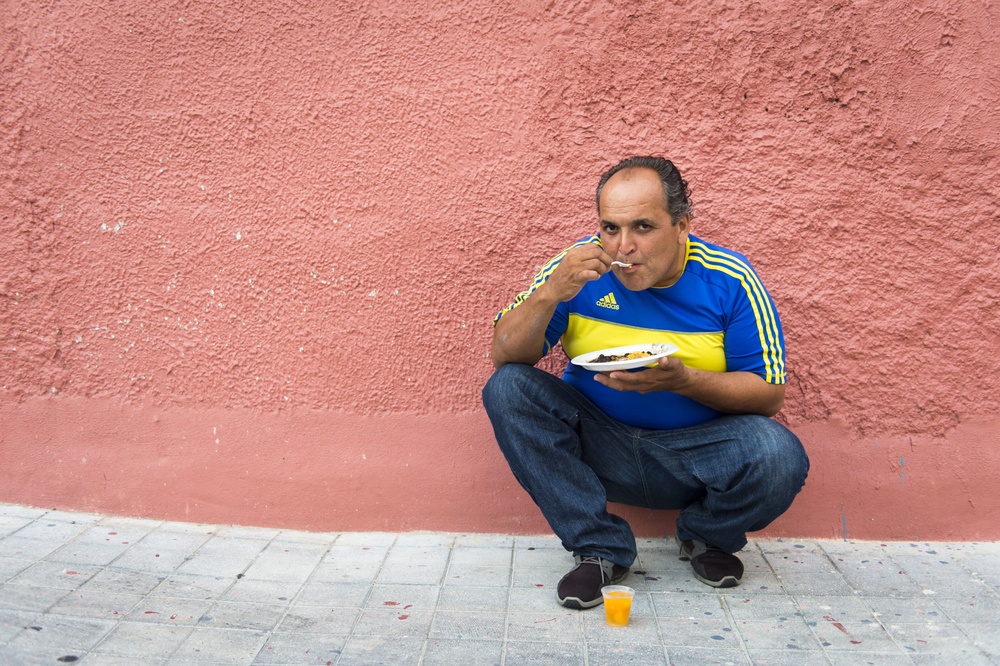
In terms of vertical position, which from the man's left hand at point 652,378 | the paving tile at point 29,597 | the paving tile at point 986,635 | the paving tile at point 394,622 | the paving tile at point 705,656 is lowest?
the paving tile at point 986,635

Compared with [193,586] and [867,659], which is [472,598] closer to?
[193,586]

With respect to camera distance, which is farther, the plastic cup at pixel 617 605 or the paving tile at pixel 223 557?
the paving tile at pixel 223 557

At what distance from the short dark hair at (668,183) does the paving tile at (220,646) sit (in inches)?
54.3

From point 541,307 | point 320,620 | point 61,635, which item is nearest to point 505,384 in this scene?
point 541,307

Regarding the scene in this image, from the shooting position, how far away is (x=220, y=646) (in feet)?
7.04

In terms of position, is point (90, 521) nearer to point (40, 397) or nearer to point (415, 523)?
point (40, 397)

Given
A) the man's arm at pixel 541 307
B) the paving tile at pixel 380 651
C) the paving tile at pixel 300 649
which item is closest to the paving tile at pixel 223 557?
the paving tile at pixel 300 649

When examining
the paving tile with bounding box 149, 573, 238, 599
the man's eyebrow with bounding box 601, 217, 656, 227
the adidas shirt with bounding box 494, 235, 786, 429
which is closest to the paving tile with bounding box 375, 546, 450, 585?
the paving tile with bounding box 149, 573, 238, 599

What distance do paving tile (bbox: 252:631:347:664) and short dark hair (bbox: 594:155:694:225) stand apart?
4.18ft

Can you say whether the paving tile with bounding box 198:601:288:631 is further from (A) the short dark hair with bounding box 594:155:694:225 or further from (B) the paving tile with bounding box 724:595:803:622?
(A) the short dark hair with bounding box 594:155:694:225

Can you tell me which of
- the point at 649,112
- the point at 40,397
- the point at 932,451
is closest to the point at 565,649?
the point at 932,451

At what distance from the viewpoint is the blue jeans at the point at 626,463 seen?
2340 mm

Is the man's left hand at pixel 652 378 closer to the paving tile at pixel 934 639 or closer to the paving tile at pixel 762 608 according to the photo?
the paving tile at pixel 762 608

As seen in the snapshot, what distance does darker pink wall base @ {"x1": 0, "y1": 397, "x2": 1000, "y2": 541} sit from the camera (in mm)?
2764
